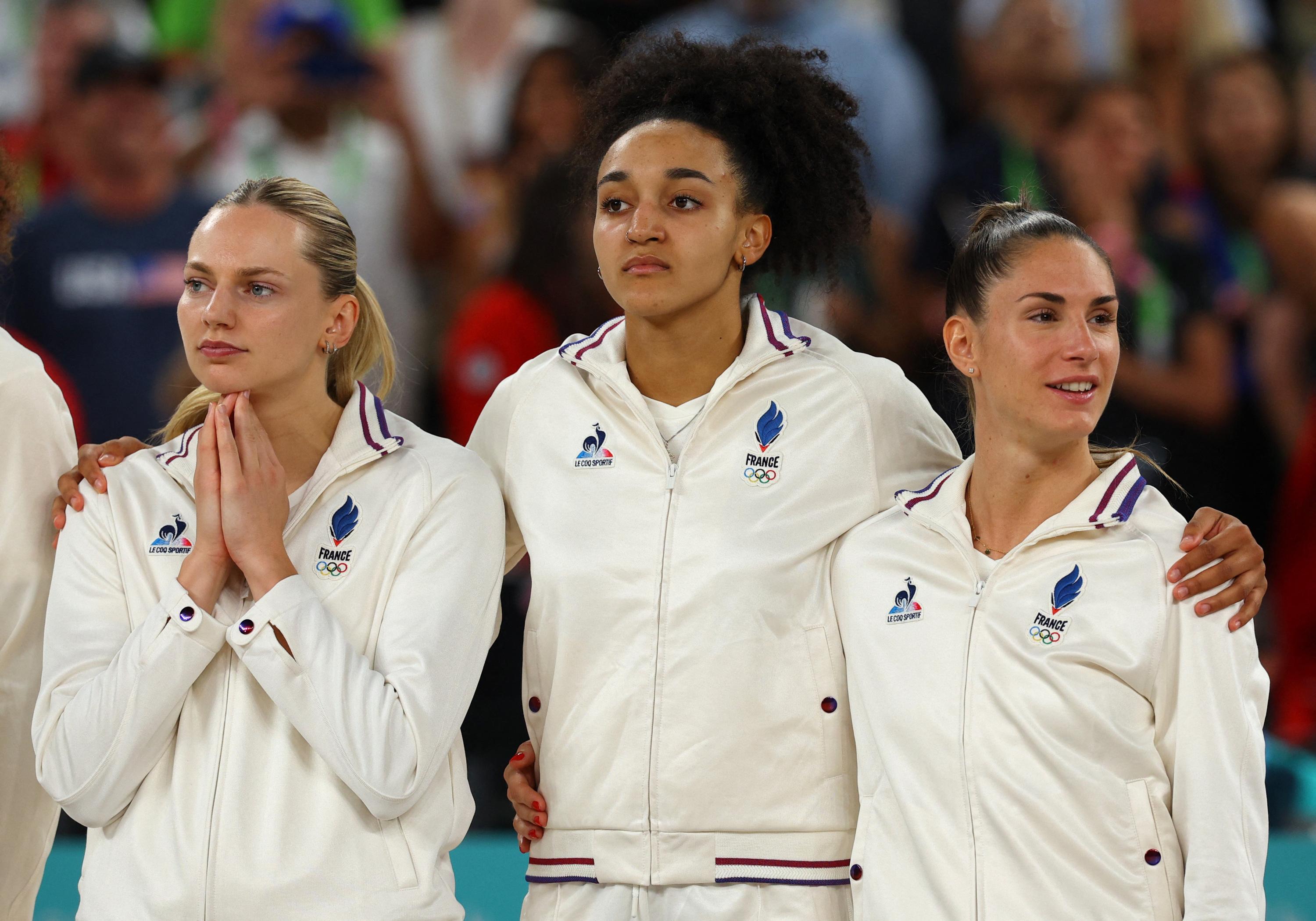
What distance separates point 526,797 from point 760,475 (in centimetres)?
81

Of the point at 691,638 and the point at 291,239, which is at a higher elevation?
the point at 291,239

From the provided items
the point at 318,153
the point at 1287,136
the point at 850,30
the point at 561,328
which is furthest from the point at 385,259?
the point at 1287,136

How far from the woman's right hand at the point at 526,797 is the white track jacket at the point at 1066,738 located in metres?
0.65

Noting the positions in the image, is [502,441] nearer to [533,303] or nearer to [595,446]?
[595,446]

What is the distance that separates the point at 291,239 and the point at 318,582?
2.23 ft

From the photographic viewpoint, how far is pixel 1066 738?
2533 mm

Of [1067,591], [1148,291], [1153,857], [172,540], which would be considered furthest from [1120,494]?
[1148,291]

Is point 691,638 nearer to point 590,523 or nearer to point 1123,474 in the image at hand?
A: point 590,523

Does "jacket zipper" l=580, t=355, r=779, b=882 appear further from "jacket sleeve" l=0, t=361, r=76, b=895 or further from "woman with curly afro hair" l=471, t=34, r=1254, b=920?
"jacket sleeve" l=0, t=361, r=76, b=895

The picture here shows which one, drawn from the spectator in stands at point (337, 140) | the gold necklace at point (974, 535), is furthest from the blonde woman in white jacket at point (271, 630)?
the spectator in stands at point (337, 140)

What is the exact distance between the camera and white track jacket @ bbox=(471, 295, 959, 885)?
2.77 meters

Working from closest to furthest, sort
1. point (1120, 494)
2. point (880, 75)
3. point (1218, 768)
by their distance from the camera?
point (1218, 768) → point (1120, 494) → point (880, 75)

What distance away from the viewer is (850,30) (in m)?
6.97

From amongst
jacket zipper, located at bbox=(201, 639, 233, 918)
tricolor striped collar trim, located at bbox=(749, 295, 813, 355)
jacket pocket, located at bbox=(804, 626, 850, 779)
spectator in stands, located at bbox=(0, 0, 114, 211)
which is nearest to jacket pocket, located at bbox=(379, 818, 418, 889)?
jacket zipper, located at bbox=(201, 639, 233, 918)
